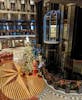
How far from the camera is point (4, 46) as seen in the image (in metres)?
22.9

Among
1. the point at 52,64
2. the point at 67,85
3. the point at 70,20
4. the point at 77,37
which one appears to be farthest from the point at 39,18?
the point at 67,85

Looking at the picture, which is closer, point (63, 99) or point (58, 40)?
point (63, 99)

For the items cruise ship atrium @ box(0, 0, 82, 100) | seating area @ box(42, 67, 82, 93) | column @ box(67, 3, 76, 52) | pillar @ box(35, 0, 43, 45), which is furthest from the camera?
pillar @ box(35, 0, 43, 45)

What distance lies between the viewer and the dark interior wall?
34.5ft

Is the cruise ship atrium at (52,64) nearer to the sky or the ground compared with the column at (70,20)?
nearer to the ground

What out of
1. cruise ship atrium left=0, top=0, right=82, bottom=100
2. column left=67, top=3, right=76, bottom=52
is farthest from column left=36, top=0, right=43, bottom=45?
column left=67, top=3, right=76, bottom=52

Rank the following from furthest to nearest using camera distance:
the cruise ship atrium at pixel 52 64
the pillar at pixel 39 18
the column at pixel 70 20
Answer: the pillar at pixel 39 18 → the column at pixel 70 20 → the cruise ship atrium at pixel 52 64

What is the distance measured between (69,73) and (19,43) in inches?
530

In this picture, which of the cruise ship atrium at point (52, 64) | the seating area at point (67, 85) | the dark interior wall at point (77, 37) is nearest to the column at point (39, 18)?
the cruise ship atrium at point (52, 64)

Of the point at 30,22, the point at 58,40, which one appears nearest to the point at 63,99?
the point at 58,40

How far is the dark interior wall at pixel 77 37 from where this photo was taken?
10.5 m

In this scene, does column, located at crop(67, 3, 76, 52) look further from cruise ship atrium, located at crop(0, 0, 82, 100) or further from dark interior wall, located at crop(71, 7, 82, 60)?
dark interior wall, located at crop(71, 7, 82, 60)

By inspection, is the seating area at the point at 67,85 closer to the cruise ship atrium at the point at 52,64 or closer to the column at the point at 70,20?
the cruise ship atrium at the point at 52,64

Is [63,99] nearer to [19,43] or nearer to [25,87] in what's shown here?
[25,87]
